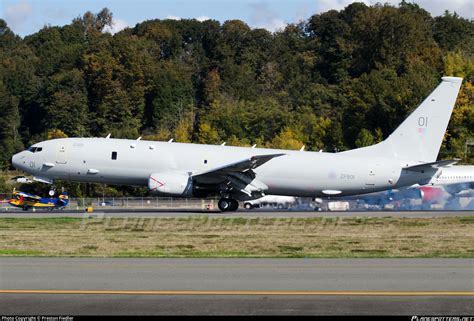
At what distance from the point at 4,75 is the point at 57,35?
81.7ft

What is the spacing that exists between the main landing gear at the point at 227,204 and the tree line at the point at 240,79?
34.1m

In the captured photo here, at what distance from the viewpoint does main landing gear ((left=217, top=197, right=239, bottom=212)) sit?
41.7 m

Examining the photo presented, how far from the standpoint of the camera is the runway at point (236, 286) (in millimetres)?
13383

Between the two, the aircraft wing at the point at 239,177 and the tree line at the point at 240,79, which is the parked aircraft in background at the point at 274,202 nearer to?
the aircraft wing at the point at 239,177

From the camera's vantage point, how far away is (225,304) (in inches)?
539

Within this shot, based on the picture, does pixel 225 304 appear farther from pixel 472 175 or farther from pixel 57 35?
pixel 57 35

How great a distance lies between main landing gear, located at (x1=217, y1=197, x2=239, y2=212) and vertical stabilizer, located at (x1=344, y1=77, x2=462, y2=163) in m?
7.32

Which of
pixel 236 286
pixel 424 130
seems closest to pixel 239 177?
pixel 424 130

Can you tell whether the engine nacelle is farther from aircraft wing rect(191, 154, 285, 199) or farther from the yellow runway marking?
the yellow runway marking

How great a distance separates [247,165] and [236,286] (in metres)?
24.8

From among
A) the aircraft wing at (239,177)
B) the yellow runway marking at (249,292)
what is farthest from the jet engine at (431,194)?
the yellow runway marking at (249,292)

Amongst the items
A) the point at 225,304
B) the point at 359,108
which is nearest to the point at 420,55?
the point at 359,108

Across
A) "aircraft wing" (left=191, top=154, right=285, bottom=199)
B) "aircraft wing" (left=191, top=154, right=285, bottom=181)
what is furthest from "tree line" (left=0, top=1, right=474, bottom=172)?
"aircraft wing" (left=191, top=154, right=285, bottom=181)

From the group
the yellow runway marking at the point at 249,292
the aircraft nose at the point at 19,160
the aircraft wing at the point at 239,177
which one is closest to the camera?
the yellow runway marking at the point at 249,292
